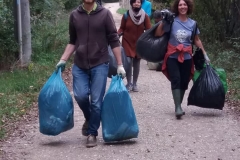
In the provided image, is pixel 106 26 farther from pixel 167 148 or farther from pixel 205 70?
pixel 205 70

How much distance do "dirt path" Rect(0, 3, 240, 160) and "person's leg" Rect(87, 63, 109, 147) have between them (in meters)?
0.21

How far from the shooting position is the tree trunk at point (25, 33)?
503 inches

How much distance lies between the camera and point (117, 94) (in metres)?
6.88

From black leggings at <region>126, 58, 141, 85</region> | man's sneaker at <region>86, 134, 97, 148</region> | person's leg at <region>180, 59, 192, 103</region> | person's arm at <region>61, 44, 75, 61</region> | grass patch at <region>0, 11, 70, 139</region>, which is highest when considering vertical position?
person's arm at <region>61, 44, 75, 61</region>

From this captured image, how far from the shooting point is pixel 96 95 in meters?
6.91

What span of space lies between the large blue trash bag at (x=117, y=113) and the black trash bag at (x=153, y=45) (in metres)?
1.82

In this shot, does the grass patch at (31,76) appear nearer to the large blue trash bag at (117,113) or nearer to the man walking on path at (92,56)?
the man walking on path at (92,56)

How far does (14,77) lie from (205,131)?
5355mm

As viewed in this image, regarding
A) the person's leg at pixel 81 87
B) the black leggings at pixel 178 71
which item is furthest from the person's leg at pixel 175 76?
the person's leg at pixel 81 87

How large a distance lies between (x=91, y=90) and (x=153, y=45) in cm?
195

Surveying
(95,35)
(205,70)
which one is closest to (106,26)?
(95,35)

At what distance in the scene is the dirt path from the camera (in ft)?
21.9

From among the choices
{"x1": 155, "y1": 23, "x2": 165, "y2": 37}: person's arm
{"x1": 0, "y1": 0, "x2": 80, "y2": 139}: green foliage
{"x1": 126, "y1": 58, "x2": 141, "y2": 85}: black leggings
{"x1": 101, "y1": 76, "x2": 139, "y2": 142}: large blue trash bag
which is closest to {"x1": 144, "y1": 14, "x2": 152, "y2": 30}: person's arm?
{"x1": 126, "y1": 58, "x2": 141, "y2": 85}: black leggings

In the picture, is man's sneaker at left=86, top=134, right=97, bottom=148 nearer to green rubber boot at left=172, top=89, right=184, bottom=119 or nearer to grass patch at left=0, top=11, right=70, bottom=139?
grass patch at left=0, top=11, right=70, bottom=139
